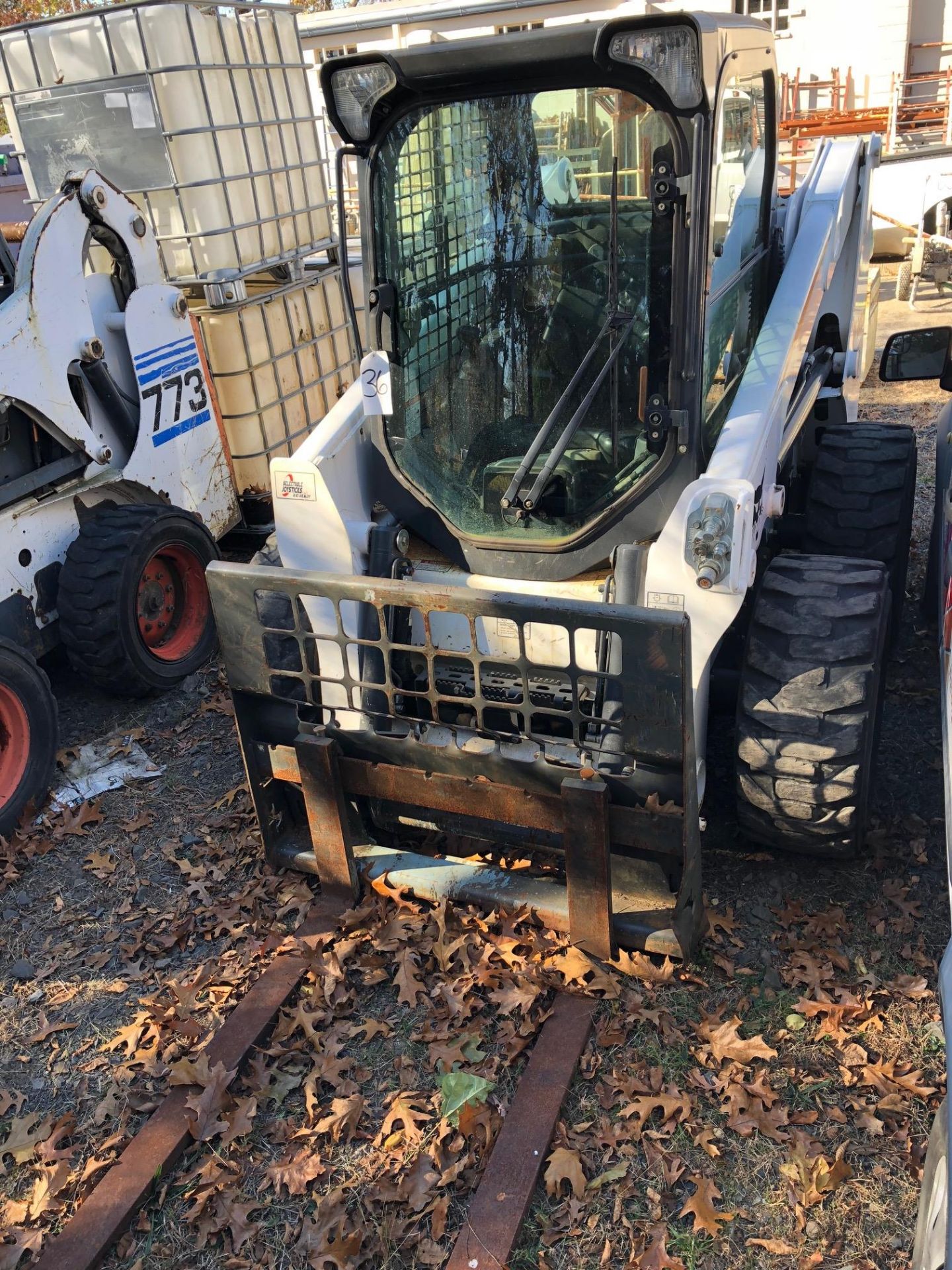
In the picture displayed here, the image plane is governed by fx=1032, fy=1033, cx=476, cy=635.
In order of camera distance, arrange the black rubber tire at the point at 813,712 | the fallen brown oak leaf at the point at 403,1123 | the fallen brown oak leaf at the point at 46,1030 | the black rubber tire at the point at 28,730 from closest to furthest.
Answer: the fallen brown oak leaf at the point at 403,1123 → the black rubber tire at the point at 813,712 → the fallen brown oak leaf at the point at 46,1030 → the black rubber tire at the point at 28,730

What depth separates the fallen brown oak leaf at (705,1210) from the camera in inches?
103

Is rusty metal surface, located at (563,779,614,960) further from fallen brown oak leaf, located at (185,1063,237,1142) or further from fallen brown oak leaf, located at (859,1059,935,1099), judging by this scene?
fallen brown oak leaf, located at (185,1063,237,1142)

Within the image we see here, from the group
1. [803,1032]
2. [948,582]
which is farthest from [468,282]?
[803,1032]

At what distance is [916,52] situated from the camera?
63.1 ft

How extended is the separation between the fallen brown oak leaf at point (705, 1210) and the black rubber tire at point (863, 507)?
2700 mm

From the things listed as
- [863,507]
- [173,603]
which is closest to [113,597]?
[173,603]

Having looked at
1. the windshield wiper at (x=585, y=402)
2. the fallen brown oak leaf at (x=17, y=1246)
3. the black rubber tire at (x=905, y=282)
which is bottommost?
the black rubber tire at (x=905, y=282)

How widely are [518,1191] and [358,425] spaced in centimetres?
266

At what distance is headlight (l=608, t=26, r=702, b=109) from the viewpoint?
2877 millimetres

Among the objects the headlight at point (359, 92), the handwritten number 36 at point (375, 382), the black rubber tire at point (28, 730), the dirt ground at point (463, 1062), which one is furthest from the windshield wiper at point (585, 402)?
the black rubber tire at point (28, 730)

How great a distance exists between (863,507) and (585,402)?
1834mm

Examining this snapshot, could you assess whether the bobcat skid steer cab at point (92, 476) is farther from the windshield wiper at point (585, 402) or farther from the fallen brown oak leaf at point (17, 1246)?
the windshield wiper at point (585, 402)

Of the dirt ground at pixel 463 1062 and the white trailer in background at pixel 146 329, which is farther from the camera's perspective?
the white trailer in background at pixel 146 329

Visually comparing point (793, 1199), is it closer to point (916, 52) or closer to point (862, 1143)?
point (862, 1143)
